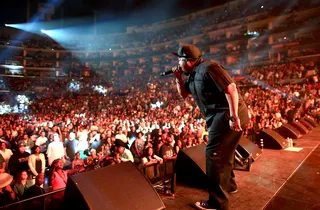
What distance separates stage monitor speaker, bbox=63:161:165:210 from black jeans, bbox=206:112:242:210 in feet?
1.64

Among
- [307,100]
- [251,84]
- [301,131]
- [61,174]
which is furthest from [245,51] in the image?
[61,174]

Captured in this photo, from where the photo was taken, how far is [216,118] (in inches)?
81.0

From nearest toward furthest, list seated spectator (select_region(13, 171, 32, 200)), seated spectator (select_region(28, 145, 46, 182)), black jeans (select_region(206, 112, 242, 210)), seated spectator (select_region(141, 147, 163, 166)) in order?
black jeans (select_region(206, 112, 242, 210)) < seated spectator (select_region(13, 171, 32, 200)) < seated spectator (select_region(28, 145, 46, 182)) < seated spectator (select_region(141, 147, 163, 166))

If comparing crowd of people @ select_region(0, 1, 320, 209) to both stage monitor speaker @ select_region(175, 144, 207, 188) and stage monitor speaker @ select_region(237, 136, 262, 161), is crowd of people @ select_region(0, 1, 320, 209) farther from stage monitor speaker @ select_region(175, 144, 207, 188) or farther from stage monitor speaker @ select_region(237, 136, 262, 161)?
stage monitor speaker @ select_region(237, 136, 262, 161)

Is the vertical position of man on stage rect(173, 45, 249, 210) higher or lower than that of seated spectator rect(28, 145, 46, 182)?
higher

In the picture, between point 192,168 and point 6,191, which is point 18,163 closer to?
point 6,191

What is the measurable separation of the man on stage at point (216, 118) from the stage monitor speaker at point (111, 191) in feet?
1.73

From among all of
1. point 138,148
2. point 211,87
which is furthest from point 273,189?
point 138,148

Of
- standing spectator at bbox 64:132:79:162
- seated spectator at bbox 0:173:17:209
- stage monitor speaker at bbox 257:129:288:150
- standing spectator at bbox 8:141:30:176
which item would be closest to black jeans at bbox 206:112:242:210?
stage monitor speaker at bbox 257:129:288:150

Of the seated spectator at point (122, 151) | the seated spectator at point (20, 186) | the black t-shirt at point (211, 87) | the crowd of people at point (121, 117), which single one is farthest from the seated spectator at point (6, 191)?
the black t-shirt at point (211, 87)

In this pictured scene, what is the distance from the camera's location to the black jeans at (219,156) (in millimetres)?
2020

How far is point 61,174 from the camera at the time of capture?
15.0 ft

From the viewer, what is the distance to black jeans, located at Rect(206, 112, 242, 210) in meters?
2.02

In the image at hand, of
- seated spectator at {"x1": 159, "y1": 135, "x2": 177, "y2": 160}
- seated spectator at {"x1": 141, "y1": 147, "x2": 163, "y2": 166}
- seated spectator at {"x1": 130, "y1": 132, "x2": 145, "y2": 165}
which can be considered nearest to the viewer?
seated spectator at {"x1": 141, "y1": 147, "x2": 163, "y2": 166}
